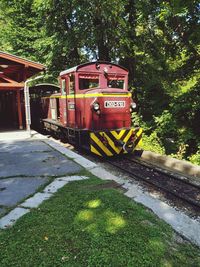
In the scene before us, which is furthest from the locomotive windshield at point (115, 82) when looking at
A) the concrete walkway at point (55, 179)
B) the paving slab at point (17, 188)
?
the paving slab at point (17, 188)

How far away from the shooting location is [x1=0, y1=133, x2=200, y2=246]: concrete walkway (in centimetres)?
391

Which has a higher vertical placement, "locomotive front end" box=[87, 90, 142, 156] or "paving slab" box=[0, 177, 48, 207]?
"locomotive front end" box=[87, 90, 142, 156]

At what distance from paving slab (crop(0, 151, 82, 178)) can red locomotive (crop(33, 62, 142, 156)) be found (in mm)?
1324

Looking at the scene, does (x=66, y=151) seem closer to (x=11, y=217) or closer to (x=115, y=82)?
(x=115, y=82)

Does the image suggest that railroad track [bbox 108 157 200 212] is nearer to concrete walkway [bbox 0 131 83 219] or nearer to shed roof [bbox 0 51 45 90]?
concrete walkway [bbox 0 131 83 219]

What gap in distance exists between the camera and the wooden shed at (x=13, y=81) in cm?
1258

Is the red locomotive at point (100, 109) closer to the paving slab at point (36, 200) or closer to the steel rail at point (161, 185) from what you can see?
the steel rail at point (161, 185)

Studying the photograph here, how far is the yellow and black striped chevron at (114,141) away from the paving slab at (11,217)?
451cm

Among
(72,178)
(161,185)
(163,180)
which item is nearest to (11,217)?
(72,178)

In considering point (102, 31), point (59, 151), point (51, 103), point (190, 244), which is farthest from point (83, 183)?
point (102, 31)

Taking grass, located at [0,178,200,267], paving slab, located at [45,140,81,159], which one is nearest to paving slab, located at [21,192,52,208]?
grass, located at [0,178,200,267]

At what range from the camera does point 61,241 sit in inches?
126

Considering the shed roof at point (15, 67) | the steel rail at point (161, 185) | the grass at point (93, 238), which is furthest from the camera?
the shed roof at point (15, 67)

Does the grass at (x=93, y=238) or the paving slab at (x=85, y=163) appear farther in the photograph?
the paving slab at (x=85, y=163)
